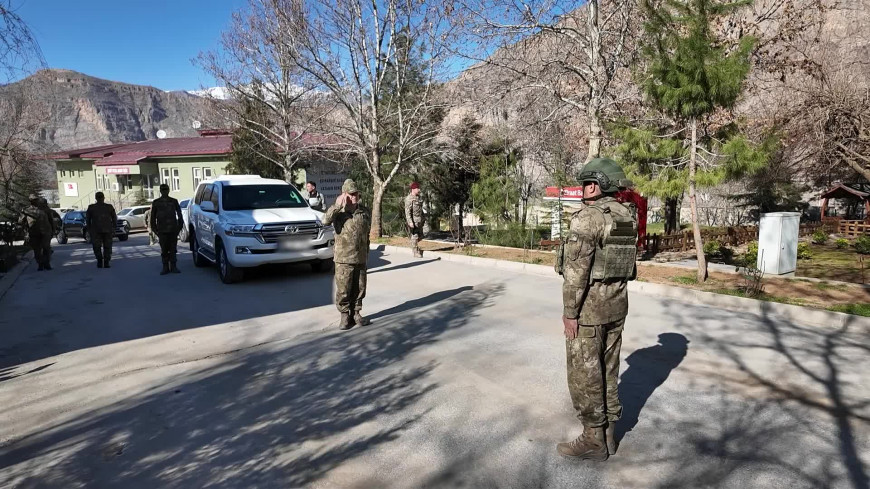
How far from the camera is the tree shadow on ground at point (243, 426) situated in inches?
133

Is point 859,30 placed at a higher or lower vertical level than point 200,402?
higher

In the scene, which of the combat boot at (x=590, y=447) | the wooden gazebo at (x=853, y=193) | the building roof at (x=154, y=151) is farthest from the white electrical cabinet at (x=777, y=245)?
the building roof at (x=154, y=151)

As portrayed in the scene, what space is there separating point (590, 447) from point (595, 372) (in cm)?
49

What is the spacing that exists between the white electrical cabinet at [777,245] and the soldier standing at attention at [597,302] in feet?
26.0

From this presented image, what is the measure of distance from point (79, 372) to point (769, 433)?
6162mm

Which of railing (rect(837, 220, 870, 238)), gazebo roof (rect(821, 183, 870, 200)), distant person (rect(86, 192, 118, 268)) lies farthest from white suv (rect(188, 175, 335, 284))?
gazebo roof (rect(821, 183, 870, 200))

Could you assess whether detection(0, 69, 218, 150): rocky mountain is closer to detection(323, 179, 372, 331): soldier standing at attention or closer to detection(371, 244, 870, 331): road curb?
detection(323, 179, 372, 331): soldier standing at attention

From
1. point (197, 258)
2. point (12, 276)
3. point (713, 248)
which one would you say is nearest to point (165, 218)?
point (197, 258)

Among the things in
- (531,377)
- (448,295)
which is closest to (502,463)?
(531,377)

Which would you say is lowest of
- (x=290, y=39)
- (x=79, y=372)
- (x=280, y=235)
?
(x=79, y=372)

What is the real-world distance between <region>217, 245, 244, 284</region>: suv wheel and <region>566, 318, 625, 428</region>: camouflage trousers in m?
7.70

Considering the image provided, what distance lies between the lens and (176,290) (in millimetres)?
9539

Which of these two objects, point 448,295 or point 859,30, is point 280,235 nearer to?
point 448,295

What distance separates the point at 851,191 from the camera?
874 inches
